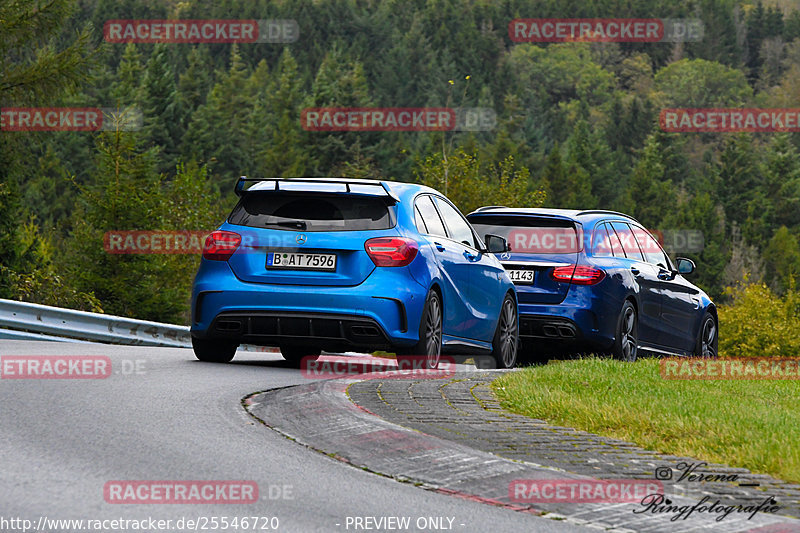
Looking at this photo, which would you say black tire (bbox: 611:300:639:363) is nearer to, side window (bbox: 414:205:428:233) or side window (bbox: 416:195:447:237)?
side window (bbox: 416:195:447:237)

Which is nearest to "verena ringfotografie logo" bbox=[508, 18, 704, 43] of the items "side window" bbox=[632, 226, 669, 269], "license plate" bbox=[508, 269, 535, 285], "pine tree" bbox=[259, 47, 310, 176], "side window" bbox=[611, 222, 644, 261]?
"pine tree" bbox=[259, 47, 310, 176]

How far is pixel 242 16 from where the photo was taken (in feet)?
583

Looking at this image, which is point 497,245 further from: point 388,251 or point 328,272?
point 328,272

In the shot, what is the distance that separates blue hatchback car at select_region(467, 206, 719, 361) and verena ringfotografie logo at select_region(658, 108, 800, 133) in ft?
368

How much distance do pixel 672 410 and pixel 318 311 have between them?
355 centimetres

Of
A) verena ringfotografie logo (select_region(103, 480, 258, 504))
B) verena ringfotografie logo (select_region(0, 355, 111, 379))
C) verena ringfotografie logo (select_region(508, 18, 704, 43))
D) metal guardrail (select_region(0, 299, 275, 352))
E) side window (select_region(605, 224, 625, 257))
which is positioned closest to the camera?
verena ringfotografie logo (select_region(103, 480, 258, 504))

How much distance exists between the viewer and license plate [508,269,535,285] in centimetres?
1381

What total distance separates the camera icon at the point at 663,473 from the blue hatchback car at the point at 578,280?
278 inches

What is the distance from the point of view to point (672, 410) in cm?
819

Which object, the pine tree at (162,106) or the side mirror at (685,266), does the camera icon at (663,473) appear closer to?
the side mirror at (685,266)

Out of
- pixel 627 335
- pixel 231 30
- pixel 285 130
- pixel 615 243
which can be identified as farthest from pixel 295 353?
pixel 231 30

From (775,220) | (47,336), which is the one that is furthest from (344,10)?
(47,336)

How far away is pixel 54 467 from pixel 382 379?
3.73 meters

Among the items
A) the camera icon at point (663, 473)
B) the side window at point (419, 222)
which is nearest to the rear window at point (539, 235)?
the side window at point (419, 222)
